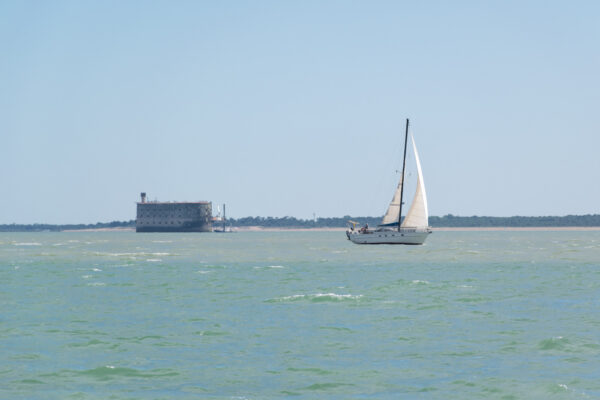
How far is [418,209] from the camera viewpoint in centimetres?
11706

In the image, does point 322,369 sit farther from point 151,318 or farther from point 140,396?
point 151,318

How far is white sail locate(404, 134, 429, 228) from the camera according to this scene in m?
115

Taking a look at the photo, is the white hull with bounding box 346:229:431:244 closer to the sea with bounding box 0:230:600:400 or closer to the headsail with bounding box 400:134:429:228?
the headsail with bounding box 400:134:429:228

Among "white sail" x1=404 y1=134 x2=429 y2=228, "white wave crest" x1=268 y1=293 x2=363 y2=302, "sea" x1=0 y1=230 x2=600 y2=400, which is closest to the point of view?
"sea" x1=0 y1=230 x2=600 y2=400

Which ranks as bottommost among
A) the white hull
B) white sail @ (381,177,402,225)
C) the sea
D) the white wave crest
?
the sea

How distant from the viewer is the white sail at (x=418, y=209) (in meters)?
115

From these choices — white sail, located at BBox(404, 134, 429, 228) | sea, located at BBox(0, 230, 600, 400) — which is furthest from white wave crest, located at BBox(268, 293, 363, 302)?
white sail, located at BBox(404, 134, 429, 228)

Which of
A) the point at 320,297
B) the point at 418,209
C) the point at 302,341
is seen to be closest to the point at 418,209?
the point at 418,209

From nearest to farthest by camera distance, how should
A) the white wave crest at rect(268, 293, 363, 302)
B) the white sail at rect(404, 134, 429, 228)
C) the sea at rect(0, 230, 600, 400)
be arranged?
the sea at rect(0, 230, 600, 400) < the white wave crest at rect(268, 293, 363, 302) < the white sail at rect(404, 134, 429, 228)

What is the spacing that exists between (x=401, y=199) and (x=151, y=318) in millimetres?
87774

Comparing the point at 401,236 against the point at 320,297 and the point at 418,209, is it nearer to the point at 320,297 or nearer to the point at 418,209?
the point at 418,209

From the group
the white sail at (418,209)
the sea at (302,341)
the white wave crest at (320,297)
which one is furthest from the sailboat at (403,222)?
Result: the white wave crest at (320,297)

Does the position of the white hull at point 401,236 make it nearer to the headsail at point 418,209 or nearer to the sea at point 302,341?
the headsail at point 418,209

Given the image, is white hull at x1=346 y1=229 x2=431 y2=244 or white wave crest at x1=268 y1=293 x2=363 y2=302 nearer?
white wave crest at x1=268 y1=293 x2=363 y2=302
